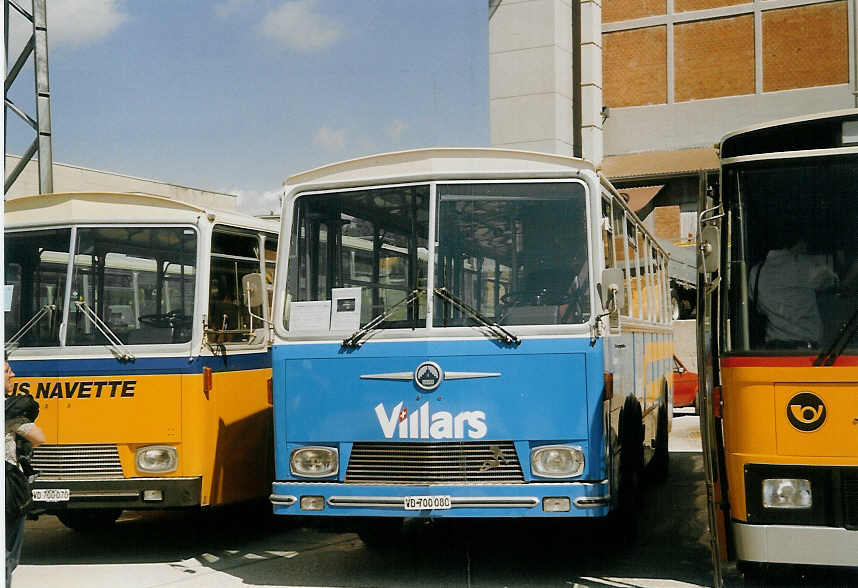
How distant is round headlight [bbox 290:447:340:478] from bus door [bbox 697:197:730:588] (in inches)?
99.0

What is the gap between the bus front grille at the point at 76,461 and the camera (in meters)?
8.60

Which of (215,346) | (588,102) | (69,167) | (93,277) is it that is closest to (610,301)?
(215,346)

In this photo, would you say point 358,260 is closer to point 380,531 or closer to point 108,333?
point 380,531

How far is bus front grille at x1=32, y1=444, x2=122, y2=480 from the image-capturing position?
28.2 feet

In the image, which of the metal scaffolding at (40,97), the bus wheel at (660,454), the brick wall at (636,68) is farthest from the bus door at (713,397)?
the brick wall at (636,68)

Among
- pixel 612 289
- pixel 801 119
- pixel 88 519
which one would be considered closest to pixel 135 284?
pixel 88 519

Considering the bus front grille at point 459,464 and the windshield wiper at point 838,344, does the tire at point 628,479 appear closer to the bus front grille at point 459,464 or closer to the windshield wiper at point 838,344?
the bus front grille at point 459,464

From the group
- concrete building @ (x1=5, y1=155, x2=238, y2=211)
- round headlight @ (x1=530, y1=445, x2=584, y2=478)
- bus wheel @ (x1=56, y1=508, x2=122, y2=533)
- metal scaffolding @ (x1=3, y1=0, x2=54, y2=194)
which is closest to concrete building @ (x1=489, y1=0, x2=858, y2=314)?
concrete building @ (x1=5, y1=155, x2=238, y2=211)

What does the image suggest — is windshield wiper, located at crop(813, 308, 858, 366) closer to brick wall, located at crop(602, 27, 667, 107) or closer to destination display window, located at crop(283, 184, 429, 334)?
destination display window, located at crop(283, 184, 429, 334)

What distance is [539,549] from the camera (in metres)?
9.19

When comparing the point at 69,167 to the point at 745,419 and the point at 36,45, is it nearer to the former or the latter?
the point at 36,45

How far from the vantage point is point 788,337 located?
248 inches

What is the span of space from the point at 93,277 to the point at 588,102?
12726 millimetres

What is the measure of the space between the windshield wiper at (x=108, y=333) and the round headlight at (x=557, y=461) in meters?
3.40
